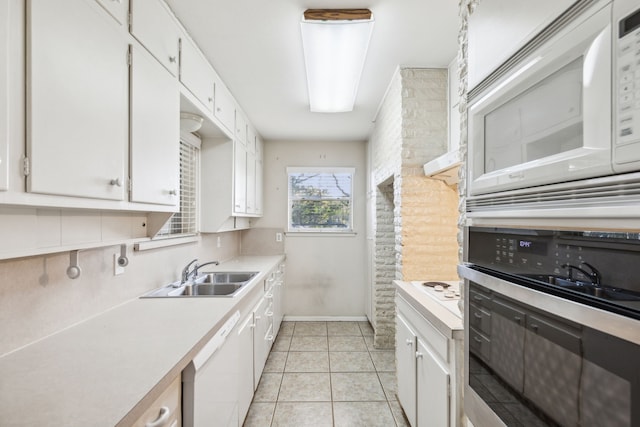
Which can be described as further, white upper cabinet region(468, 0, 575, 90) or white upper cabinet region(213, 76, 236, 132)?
white upper cabinet region(213, 76, 236, 132)

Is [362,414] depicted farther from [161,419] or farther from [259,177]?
[259,177]

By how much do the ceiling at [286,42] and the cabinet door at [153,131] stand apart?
0.51 meters

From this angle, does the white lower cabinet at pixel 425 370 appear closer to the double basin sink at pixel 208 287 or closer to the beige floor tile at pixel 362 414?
the beige floor tile at pixel 362 414

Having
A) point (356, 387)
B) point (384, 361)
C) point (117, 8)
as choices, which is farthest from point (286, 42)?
point (384, 361)

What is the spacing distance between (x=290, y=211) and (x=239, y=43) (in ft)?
8.94

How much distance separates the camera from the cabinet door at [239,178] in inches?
115

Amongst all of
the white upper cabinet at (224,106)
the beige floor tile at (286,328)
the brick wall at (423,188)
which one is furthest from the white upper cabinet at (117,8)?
the beige floor tile at (286,328)

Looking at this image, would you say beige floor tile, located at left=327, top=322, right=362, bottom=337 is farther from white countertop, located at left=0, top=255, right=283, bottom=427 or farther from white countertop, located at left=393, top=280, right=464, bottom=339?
white countertop, located at left=0, top=255, right=283, bottom=427

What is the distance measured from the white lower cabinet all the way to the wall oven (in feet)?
1.30

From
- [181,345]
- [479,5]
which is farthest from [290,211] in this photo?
[479,5]

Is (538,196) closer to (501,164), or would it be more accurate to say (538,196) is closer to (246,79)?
(501,164)

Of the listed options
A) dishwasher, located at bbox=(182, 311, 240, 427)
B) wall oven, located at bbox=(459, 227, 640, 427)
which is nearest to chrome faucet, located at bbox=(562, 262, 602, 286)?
wall oven, located at bbox=(459, 227, 640, 427)

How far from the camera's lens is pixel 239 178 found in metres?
3.07

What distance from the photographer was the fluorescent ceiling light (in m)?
1.70
